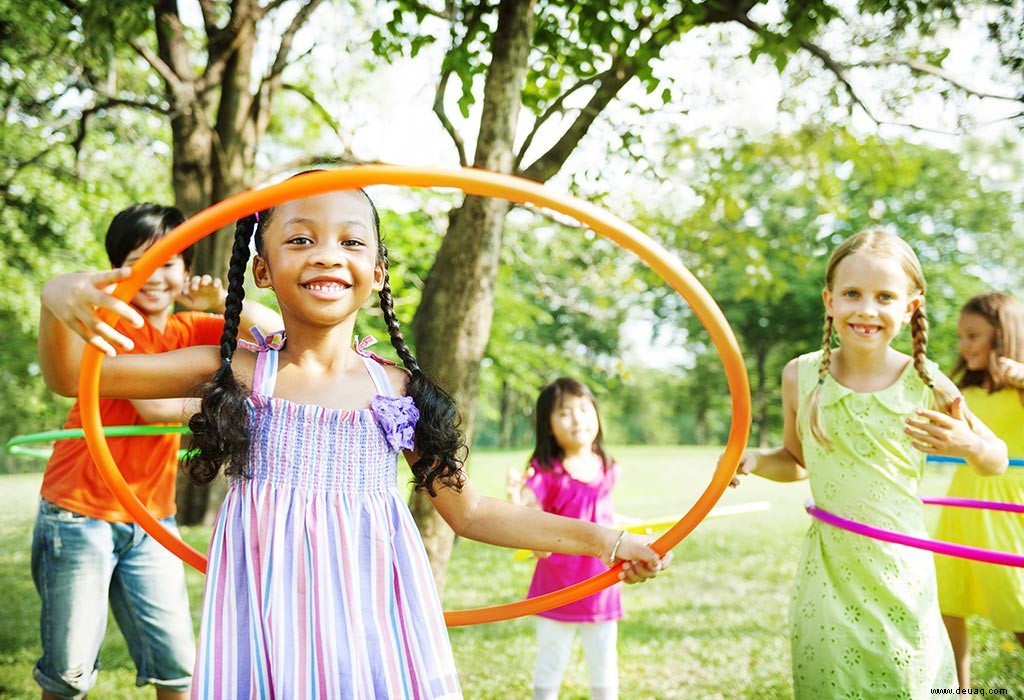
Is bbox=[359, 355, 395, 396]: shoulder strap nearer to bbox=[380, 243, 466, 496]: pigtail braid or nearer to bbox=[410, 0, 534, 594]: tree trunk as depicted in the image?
bbox=[380, 243, 466, 496]: pigtail braid

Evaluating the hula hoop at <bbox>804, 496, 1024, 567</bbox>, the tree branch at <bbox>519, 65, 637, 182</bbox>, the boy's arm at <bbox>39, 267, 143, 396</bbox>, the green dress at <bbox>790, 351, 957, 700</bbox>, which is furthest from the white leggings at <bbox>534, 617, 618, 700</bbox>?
the tree branch at <bbox>519, 65, 637, 182</bbox>

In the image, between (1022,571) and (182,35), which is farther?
(182,35)

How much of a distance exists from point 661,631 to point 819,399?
10.9ft

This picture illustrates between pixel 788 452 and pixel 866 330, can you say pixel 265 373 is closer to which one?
pixel 866 330

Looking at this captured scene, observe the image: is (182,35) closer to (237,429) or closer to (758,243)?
(758,243)

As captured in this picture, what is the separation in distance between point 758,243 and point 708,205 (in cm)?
69

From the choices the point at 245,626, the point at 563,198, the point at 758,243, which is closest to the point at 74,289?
the point at 245,626

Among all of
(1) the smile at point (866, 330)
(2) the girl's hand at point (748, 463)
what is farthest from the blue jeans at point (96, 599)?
(1) the smile at point (866, 330)

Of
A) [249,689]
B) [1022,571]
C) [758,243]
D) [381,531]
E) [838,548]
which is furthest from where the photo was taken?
[758,243]

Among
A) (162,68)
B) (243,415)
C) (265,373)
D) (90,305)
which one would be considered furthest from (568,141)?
(162,68)

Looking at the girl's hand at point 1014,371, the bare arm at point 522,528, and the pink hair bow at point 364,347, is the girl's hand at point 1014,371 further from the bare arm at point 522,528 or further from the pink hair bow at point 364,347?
the pink hair bow at point 364,347

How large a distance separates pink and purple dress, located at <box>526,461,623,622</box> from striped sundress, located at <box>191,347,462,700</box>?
208 centimetres

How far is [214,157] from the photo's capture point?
9.31m

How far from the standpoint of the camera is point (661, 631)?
6.19 meters
